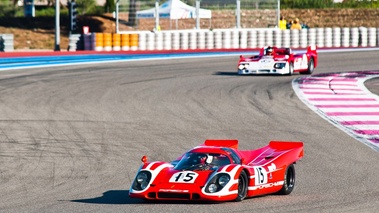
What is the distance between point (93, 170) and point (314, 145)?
3907mm

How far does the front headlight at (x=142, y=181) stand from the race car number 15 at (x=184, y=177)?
0.92 ft

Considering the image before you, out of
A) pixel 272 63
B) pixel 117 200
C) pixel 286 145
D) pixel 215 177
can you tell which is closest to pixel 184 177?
pixel 215 177

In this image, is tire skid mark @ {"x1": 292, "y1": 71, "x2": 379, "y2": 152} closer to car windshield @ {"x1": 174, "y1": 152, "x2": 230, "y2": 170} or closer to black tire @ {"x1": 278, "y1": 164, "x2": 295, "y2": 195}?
black tire @ {"x1": 278, "y1": 164, "x2": 295, "y2": 195}

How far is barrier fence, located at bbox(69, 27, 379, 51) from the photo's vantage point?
3541 cm

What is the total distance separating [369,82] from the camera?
2372cm

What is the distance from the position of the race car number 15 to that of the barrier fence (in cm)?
2602

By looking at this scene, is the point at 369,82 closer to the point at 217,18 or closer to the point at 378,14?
the point at 217,18

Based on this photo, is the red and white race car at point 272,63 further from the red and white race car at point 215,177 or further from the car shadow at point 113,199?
the car shadow at point 113,199

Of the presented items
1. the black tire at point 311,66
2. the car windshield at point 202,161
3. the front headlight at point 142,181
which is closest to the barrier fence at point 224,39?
the black tire at point 311,66

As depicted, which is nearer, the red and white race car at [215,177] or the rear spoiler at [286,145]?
the red and white race car at [215,177]

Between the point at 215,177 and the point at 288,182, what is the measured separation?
1277 mm

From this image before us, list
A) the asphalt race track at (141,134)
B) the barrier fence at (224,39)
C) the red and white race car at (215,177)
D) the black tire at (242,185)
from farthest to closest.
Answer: the barrier fence at (224,39) < the asphalt race track at (141,134) < the black tire at (242,185) < the red and white race car at (215,177)

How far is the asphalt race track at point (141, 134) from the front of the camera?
373 inches

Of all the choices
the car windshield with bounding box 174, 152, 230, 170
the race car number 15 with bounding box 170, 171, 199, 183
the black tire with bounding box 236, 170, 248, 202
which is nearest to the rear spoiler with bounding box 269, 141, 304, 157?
the car windshield with bounding box 174, 152, 230, 170
